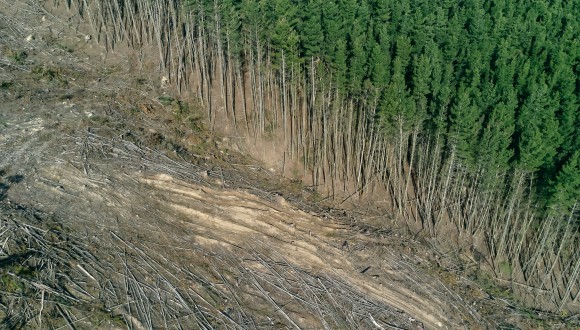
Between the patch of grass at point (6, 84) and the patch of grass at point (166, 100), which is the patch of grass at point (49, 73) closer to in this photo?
the patch of grass at point (6, 84)

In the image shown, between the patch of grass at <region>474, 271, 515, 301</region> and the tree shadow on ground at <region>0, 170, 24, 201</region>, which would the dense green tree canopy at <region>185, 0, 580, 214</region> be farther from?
the tree shadow on ground at <region>0, 170, 24, 201</region>

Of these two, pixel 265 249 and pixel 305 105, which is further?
pixel 305 105

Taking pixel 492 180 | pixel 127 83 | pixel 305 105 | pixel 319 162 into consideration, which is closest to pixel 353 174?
pixel 319 162

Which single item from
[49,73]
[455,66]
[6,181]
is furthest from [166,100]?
[455,66]

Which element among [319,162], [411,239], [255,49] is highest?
[255,49]

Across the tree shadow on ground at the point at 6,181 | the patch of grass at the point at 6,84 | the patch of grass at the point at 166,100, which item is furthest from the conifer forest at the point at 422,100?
the tree shadow on ground at the point at 6,181

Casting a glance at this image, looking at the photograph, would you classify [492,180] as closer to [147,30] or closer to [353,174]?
[353,174]

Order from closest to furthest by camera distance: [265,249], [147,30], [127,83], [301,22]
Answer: [265,249] < [301,22] < [127,83] < [147,30]

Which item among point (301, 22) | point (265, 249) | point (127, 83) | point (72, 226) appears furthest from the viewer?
point (127, 83)
